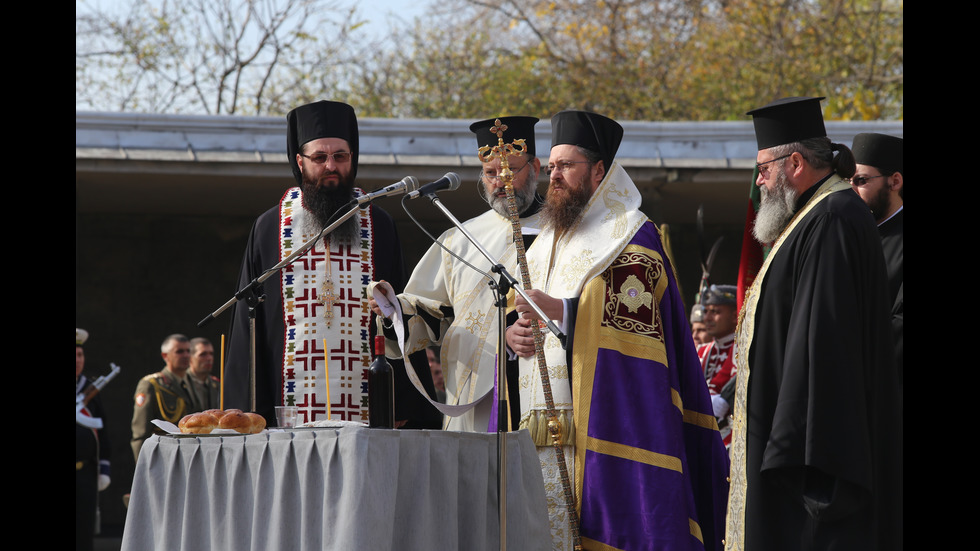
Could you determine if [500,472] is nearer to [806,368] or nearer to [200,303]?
[806,368]

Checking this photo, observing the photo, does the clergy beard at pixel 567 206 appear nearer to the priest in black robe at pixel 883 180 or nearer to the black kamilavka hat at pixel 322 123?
the black kamilavka hat at pixel 322 123

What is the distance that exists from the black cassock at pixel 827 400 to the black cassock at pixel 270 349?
1.89m

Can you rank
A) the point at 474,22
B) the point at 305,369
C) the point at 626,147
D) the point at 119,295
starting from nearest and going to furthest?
the point at 305,369 → the point at 626,147 → the point at 119,295 → the point at 474,22

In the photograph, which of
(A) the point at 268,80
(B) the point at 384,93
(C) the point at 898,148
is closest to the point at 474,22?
(B) the point at 384,93

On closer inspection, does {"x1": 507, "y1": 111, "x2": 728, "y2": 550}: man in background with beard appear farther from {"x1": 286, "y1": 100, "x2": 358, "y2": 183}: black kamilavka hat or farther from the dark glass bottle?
{"x1": 286, "y1": 100, "x2": 358, "y2": 183}: black kamilavka hat

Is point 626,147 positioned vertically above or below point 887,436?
above

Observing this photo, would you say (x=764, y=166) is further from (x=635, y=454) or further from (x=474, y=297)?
(x=474, y=297)

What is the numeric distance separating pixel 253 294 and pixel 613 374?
158cm

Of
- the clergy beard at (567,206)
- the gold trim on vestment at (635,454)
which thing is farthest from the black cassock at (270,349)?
the gold trim on vestment at (635,454)

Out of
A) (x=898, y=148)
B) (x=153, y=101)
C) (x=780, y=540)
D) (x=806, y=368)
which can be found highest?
(x=153, y=101)

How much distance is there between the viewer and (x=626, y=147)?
34.7 ft

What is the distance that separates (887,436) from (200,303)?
394 inches

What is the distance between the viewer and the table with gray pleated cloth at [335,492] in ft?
13.3

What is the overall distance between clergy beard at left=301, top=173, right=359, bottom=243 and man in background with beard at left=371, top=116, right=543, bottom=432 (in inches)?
16.9
